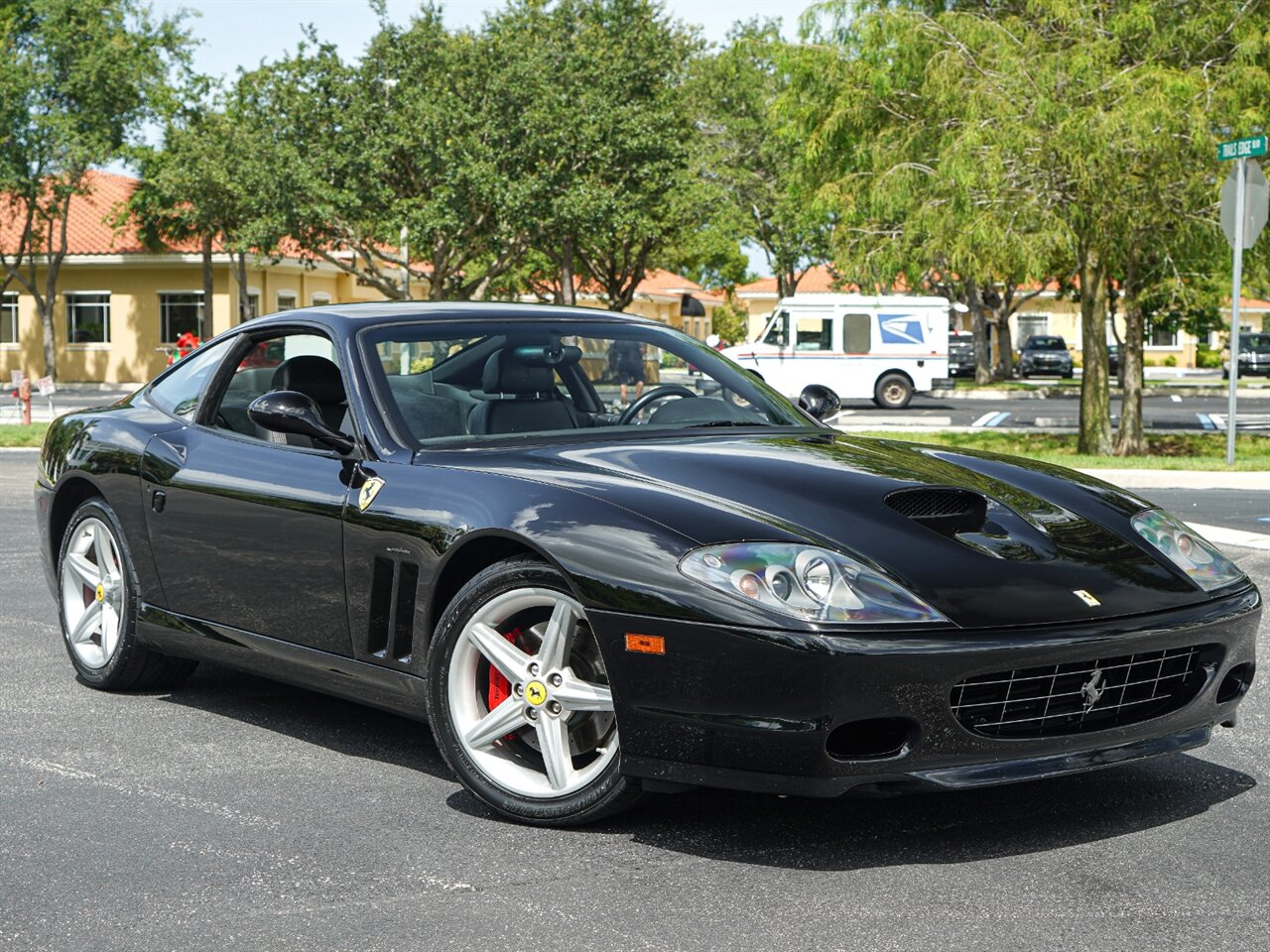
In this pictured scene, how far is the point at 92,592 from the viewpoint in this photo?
253 inches

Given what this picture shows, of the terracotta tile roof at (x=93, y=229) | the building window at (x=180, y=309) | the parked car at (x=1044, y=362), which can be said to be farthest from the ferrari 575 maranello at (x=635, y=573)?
the parked car at (x=1044, y=362)

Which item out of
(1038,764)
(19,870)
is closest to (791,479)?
(1038,764)

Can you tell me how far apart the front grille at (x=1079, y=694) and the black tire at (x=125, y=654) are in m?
3.14

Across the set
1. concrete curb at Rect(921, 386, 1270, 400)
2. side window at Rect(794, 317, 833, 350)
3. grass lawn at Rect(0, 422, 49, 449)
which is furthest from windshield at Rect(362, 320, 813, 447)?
concrete curb at Rect(921, 386, 1270, 400)

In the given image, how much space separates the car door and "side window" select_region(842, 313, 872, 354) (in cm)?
3164

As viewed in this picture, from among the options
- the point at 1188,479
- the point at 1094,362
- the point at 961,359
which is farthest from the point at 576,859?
the point at 961,359

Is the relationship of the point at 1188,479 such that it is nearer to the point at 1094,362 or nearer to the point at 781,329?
the point at 1094,362

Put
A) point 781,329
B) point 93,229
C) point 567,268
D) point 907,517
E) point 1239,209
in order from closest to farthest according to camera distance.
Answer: point 907,517, point 1239,209, point 781,329, point 567,268, point 93,229

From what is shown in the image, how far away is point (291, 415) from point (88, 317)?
159 feet

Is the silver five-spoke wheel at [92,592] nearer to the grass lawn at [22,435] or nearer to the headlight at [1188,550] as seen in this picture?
the headlight at [1188,550]

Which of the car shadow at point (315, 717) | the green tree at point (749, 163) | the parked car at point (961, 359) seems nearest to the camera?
the car shadow at point (315, 717)

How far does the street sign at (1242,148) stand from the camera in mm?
15480

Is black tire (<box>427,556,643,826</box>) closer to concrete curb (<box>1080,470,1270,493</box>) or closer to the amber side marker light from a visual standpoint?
the amber side marker light

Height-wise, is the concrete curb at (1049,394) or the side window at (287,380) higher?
the side window at (287,380)
